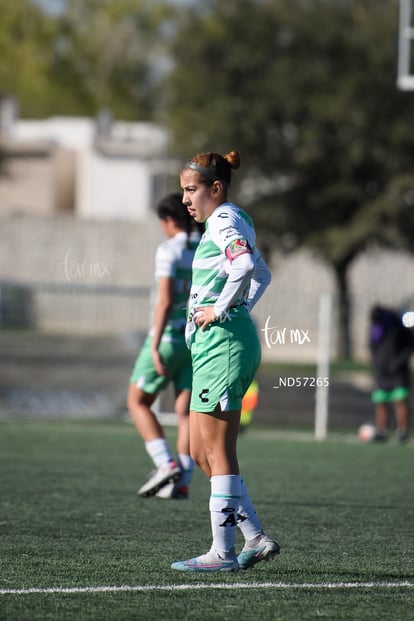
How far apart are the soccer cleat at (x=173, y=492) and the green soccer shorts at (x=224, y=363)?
10.4ft

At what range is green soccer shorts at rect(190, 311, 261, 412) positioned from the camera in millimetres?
5969

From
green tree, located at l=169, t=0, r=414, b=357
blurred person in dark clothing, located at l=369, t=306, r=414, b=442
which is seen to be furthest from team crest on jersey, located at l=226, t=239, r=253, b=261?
green tree, located at l=169, t=0, r=414, b=357

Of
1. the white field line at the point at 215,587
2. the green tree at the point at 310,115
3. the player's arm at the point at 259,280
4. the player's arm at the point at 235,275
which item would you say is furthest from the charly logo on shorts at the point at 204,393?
the green tree at the point at 310,115

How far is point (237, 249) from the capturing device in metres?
5.93

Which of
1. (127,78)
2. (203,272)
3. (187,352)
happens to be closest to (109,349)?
(187,352)

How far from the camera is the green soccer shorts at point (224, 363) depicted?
5.97 meters

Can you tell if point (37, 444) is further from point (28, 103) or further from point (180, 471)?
point (28, 103)

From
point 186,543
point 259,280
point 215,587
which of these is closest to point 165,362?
point 186,543

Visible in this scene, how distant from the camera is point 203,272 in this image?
242 inches

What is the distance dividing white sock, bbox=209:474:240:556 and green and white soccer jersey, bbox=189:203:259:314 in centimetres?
84

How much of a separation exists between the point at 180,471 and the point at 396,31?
2483cm

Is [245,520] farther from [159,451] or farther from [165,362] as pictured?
[165,362]

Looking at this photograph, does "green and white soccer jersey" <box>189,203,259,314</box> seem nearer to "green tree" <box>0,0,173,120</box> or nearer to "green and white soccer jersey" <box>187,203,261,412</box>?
"green and white soccer jersey" <box>187,203,261,412</box>

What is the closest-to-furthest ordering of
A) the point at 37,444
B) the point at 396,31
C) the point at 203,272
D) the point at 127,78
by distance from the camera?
the point at 203,272
the point at 37,444
the point at 396,31
the point at 127,78
